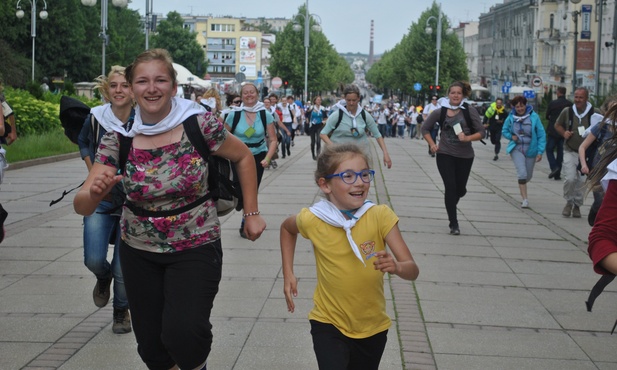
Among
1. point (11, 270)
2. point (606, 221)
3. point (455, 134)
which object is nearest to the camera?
point (606, 221)

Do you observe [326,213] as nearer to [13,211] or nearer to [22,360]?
[22,360]

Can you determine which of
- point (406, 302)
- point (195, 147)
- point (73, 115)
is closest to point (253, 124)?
point (406, 302)

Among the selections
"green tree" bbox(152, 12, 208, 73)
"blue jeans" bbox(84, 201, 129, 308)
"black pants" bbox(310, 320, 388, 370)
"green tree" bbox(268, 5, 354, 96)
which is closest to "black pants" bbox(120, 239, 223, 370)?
"black pants" bbox(310, 320, 388, 370)

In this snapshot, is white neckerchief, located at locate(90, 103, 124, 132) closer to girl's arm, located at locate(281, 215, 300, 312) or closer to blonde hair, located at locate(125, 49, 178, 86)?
blonde hair, located at locate(125, 49, 178, 86)

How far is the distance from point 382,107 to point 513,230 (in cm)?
3527

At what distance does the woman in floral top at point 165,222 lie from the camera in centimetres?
446

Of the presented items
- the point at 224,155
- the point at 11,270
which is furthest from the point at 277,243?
the point at 224,155

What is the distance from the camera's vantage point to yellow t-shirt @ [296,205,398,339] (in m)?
4.34

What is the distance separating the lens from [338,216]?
4375mm

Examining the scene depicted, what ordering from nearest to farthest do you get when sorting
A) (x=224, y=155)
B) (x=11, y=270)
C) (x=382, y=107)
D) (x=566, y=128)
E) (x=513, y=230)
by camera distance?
(x=224, y=155) → (x=11, y=270) → (x=513, y=230) → (x=566, y=128) → (x=382, y=107)

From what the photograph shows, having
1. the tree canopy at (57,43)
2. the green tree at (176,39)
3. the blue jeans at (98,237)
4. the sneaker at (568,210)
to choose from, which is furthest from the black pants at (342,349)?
the green tree at (176,39)

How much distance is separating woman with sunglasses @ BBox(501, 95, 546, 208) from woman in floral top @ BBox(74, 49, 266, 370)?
35.0ft

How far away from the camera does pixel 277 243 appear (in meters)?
10.4

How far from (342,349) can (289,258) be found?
528mm
